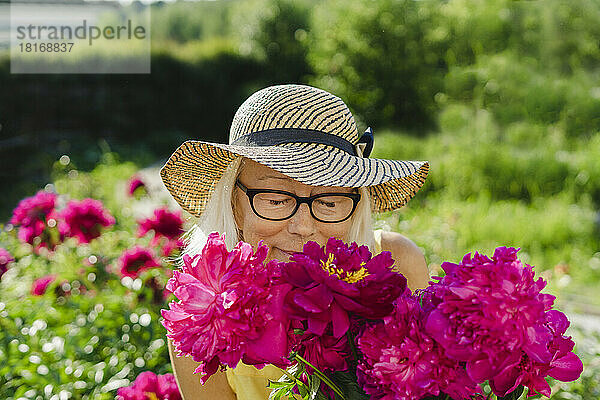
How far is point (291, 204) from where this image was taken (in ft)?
3.80

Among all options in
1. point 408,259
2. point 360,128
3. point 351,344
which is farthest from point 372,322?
point 360,128

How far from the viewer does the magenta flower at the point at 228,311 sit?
665 mm

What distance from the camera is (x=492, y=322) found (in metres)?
0.61

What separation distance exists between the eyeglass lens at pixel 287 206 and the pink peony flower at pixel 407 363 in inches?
18.6

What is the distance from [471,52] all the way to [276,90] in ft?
25.3

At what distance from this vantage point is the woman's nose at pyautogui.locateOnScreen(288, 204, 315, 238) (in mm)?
1140

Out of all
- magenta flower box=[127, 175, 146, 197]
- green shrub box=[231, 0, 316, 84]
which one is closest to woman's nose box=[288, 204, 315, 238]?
magenta flower box=[127, 175, 146, 197]

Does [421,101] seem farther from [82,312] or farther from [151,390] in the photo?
[151,390]

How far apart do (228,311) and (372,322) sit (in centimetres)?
17

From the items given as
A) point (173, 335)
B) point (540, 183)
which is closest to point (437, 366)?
point (173, 335)

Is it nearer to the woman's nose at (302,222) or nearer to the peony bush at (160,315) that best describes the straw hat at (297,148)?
the woman's nose at (302,222)

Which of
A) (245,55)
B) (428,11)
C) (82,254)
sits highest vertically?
(428,11)

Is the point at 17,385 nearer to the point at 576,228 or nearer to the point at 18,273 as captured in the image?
the point at 18,273

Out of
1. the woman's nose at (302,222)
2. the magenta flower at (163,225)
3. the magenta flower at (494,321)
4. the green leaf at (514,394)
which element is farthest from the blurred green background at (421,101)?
the magenta flower at (494,321)
